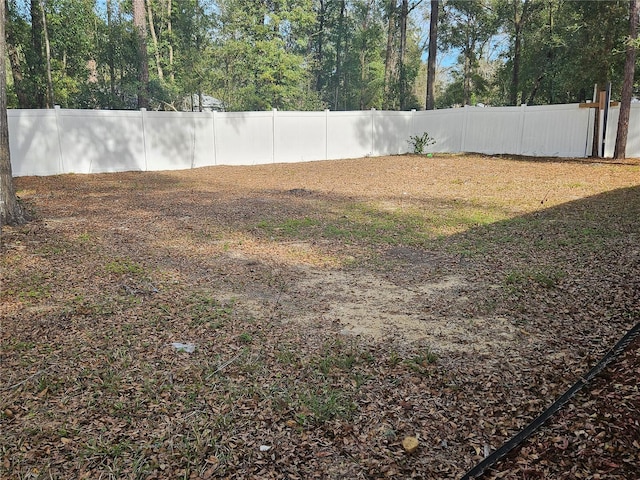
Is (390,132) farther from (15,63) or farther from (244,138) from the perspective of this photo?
(15,63)

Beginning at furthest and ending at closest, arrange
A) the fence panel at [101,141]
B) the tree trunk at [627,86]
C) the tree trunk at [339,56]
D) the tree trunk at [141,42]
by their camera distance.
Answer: the tree trunk at [339,56]
the tree trunk at [141,42]
the fence panel at [101,141]
the tree trunk at [627,86]

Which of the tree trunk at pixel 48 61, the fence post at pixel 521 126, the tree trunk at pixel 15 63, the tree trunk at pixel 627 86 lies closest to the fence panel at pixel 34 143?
the tree trunk at pixel 15 63

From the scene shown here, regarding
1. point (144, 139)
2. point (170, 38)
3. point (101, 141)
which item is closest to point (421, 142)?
point (144, 139)

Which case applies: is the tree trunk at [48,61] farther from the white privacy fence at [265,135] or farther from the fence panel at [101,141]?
the white privacy fence at [265,135]

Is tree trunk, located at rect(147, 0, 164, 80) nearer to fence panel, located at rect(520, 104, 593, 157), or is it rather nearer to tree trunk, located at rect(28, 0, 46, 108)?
tree trunk, located at rect(28, 0, 46, 108)

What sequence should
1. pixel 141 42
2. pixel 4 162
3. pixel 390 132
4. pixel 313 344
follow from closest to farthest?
pixel 313 344, pixel 4 162, pixel 141 42, pixel 390 132

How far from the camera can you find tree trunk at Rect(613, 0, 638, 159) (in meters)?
11.8

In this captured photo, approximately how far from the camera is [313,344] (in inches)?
132

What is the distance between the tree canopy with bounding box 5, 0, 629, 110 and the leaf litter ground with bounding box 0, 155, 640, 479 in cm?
1052

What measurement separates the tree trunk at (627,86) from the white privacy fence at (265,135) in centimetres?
79

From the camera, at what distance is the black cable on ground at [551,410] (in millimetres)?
2090

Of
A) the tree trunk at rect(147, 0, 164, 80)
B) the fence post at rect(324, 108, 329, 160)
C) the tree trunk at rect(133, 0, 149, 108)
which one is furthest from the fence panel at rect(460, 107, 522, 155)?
the tree trunk at rect(147, 0, 164, 80)

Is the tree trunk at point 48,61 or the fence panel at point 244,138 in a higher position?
the tree trunk at point 48,61

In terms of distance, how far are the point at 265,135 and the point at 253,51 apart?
30.9 ft
